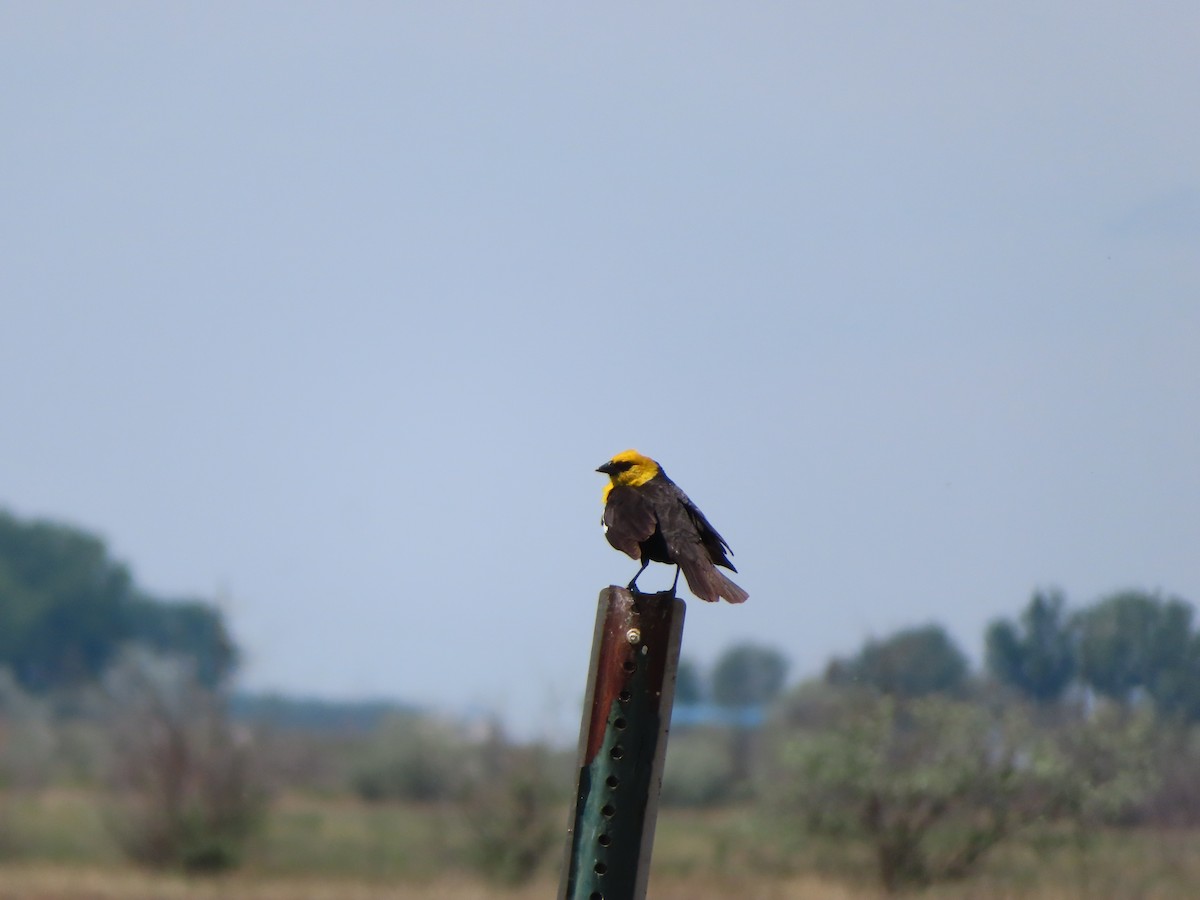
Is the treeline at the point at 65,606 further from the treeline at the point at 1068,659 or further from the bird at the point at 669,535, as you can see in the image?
the bird at the point at 669,535

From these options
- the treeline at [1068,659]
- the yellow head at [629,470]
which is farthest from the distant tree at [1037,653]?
the yellow head at [629,470]

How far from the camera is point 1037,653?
1858 cm

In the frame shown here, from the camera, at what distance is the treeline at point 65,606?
46.2 meters

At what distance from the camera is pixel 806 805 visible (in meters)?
25.5

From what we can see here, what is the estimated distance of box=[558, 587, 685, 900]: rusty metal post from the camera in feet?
9.54

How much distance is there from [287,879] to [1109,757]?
1455cm

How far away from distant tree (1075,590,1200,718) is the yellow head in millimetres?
9312

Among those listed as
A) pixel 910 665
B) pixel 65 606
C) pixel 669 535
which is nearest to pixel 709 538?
pixel 669 535

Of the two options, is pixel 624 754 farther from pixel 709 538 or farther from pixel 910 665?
pixel 910 665

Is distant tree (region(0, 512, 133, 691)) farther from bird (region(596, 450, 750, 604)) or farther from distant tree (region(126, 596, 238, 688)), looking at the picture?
bird (region(596, 450, 750, 604))

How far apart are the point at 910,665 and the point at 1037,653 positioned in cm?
652

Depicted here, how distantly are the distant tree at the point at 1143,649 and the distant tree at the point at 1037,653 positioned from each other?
3.15ft

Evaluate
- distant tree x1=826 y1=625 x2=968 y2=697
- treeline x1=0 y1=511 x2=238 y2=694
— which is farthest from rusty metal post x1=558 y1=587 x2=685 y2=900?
treeline x1=0 y1=511 x2=238 y2=694

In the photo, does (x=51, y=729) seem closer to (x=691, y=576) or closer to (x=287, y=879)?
(x=287, y=879)
